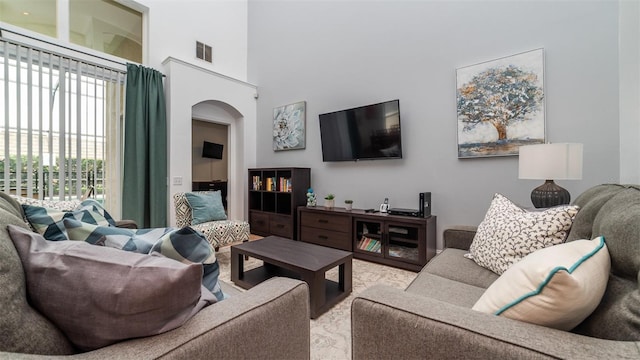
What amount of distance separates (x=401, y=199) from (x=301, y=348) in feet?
8.34

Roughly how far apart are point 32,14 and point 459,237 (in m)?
4.83

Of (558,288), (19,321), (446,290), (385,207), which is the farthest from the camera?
(385,207)

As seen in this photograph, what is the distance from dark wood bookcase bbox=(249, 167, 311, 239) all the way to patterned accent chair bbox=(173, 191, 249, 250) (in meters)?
0.83

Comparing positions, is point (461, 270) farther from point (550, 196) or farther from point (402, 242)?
point (402, 242)

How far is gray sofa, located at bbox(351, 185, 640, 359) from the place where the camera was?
21.9 inches

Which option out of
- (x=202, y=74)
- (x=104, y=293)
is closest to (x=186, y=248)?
(x=104, y=293)

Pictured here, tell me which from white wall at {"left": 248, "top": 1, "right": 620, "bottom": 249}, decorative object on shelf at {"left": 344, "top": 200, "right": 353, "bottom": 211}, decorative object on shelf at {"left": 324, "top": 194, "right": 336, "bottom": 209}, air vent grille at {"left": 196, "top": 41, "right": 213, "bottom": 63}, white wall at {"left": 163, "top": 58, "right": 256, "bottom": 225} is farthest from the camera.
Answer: air vent grille at {"left": 196, "top": 41, "right": 213, "bottom": 63}

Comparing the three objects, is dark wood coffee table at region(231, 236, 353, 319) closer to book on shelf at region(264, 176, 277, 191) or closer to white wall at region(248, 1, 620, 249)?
white wall at region(248, 1, 620, 249)

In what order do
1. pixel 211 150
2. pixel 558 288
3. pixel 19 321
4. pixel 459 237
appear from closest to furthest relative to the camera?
pixel 19 321, pixel 558 288, pixel 459 237, pixel 211 150

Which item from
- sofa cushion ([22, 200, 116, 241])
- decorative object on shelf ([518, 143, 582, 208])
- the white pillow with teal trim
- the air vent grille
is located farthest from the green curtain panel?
decorative object on shelf ([518, 143, 582, 208])

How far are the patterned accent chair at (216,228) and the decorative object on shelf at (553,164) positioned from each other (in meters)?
2.70

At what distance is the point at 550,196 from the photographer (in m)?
1.94

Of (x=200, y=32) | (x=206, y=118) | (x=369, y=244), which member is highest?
(x=200, y=32)

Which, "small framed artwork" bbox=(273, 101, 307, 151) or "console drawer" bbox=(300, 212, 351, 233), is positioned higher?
"small framed artwork" bbox=(273, 101, 307, 151)
